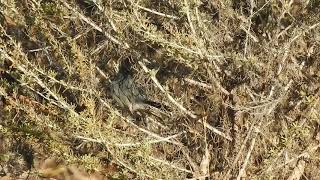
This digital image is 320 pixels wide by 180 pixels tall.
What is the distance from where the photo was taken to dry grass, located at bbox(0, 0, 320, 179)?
346 centimetres

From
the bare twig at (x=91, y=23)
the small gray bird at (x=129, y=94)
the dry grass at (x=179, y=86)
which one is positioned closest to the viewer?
the dry grass at (x=179, y=86)

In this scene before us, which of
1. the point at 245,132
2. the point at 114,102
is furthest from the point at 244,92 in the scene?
the point at 114,102

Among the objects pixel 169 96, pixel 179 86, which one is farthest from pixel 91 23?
pixel 179 86

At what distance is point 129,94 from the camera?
4574mm

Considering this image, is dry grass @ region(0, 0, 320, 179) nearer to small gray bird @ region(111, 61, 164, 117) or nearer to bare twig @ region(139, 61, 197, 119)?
bare twig @ region(139, 61, 197, 119)

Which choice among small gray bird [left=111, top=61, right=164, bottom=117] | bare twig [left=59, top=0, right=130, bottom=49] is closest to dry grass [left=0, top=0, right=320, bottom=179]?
bare twig [left=59, top=0, right=130, bottom=49]

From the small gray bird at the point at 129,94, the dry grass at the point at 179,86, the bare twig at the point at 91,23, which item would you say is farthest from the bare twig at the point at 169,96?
the small gray bird at the point at 129,94

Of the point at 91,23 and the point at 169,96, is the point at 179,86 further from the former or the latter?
the point at 91,23

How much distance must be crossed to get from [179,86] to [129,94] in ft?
1.74

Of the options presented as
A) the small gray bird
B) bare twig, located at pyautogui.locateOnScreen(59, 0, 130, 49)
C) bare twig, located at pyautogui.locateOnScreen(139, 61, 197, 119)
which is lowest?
the small gray bird

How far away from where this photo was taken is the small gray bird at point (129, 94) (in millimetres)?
4455

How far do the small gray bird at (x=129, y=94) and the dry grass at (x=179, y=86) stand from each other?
0.13 m

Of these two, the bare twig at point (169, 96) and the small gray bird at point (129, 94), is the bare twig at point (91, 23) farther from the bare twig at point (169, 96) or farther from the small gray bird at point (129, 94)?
the small gray bird at point (129, 94)

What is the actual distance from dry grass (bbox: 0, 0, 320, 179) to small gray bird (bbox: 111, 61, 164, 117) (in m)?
0.13
